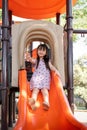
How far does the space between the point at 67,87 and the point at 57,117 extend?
1089 millimetres

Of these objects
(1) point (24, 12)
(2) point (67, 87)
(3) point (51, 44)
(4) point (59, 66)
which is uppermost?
(1) point (24, 12)

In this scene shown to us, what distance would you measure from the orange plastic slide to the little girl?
10 cm

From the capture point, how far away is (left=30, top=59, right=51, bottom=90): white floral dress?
560 centimetres

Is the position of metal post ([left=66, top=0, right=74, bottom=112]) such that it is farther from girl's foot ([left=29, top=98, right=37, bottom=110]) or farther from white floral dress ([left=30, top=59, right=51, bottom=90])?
girl's foot ([left=29, top=98, right=37, bottom=110])

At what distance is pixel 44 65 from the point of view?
19.5ft

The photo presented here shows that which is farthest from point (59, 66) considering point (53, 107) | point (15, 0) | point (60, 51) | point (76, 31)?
point (15, 0)

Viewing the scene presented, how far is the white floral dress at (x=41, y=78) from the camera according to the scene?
221 inches

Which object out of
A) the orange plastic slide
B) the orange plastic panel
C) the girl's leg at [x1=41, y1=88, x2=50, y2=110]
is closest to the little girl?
the girl's leg at [x1=41, y1=88, x2=50, y2=110]

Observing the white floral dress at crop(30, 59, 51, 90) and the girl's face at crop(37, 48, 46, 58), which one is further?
the girl's face at crop(37, 48, 46, 58)

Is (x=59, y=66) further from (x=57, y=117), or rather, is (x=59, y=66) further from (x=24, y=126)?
(x=24, y=126)

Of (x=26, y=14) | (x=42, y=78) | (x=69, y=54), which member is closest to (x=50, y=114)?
(x=42, y=78)

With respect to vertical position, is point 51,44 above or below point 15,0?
below

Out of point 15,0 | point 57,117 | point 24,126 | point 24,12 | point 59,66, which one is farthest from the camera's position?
point 24,12

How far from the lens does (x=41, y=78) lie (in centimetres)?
574
